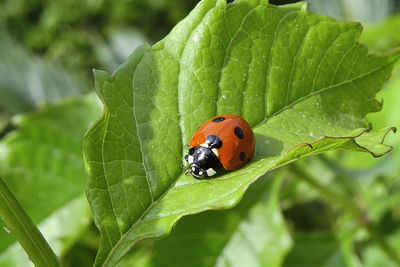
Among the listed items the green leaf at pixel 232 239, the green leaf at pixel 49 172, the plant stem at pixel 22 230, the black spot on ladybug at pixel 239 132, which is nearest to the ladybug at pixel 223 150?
the black spot on ladybug at pixel 239 132

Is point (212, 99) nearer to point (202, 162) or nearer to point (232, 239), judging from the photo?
point (202, 162)

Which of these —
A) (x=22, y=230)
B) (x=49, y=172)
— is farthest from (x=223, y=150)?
(x=49, y=172)

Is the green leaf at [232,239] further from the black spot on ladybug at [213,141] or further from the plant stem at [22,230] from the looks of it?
the plant stem at [22,230]

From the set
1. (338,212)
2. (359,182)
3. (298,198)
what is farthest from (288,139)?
(338,212)

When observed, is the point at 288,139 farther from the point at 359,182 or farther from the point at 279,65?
the point at 359,182

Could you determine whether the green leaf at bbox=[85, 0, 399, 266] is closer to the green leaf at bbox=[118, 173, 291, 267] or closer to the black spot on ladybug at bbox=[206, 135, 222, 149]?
the black spot on ladybug at bbox=[206, 135, 222, 149]

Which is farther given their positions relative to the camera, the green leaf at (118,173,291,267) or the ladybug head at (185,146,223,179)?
the green leaf at (118,173,291,267)

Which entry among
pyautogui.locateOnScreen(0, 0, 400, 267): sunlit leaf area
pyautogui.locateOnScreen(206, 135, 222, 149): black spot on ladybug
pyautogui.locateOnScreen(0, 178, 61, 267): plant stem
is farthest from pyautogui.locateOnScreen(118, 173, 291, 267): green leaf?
pyautogui.locateOnScreen(0, 178, 61, 267): plant stem
